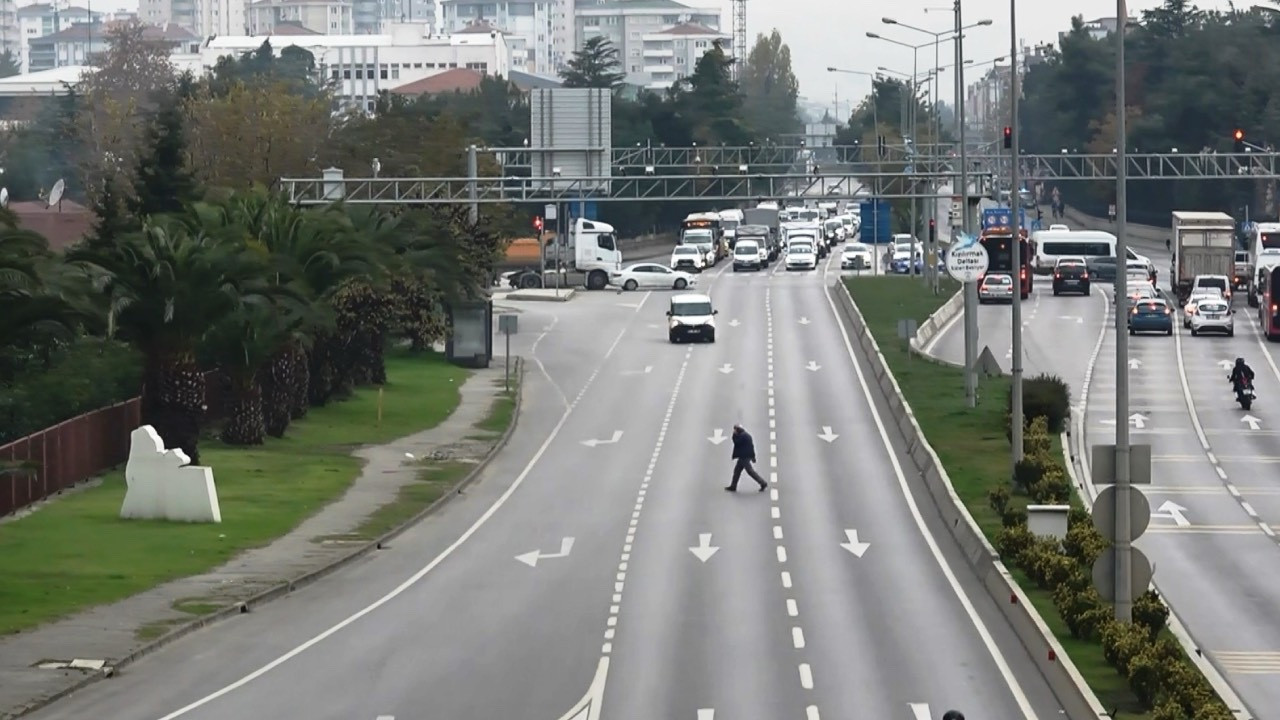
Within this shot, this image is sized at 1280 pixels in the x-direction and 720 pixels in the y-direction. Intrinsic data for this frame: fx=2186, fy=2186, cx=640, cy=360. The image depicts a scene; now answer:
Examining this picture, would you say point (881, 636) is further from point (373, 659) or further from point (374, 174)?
point (374, 174)

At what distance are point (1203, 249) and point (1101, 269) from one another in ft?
37.4

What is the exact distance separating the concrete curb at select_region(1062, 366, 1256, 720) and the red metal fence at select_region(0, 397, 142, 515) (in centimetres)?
2005

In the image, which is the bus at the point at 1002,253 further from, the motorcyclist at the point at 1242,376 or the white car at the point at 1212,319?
the motorcyclist at the point at 1242,376

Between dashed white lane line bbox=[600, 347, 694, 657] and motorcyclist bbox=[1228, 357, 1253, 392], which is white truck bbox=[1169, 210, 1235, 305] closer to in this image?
dashed white lane line bbox=[600, 347, 694, 657]

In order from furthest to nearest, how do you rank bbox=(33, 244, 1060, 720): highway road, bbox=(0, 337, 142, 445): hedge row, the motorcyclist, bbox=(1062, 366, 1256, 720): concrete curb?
the motorcyclist → bbox=(0, 337, 142, 445): hedge row → bbox=(33, 244, 1060, 720): highway road → bbox=(1062, 366, 1256, 720): concrete curb

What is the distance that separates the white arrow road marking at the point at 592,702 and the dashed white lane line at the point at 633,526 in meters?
1.52

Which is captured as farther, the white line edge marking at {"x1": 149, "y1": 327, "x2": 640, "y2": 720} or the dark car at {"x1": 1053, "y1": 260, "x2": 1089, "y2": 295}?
the dark car at {"x1": 1053, "y1": 260, "x2": 1089, "y2": 295}

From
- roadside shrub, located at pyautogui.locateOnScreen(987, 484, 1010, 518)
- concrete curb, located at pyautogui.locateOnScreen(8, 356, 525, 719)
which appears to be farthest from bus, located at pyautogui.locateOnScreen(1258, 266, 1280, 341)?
roadside shrub, located at pyautogui.locateOnScreen(987, 484, 1010, 518)

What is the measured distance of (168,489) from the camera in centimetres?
4062

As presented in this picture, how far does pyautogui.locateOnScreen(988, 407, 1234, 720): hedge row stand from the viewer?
22.3m

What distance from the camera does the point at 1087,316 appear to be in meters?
84.6

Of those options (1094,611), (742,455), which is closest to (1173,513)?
(742,455)

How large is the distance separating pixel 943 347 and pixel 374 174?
23344 mm

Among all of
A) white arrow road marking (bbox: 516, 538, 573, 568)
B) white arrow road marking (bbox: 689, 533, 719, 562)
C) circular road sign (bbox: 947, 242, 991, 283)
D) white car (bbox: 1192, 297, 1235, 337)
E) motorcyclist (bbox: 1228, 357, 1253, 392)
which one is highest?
circular road sign (bbox: 947, 242, 991, 283)
